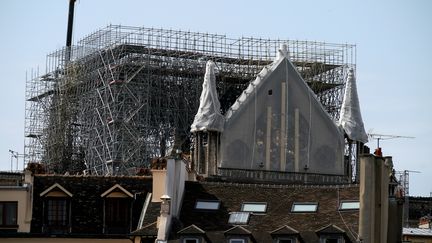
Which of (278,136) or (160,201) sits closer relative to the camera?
(160,201)

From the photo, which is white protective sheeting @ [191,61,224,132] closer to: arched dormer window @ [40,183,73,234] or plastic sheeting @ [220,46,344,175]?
plastic sheeting @ [220,46,344,175]

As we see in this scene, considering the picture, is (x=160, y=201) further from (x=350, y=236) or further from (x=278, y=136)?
(x=278, y=136)

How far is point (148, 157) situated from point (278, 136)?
19.7m

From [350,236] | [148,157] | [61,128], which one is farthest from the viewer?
[61,128]

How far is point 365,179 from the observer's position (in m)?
71.6

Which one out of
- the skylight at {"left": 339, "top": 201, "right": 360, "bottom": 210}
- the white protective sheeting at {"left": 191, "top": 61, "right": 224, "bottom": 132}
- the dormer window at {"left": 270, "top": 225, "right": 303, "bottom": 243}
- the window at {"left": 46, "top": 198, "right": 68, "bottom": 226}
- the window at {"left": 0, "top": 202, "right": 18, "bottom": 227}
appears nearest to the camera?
the dormer window at {"left": 270, "top": 225, "right": 303, "bottom": 243}

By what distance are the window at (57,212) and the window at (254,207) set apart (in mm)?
9368

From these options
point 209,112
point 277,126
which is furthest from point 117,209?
point 277,126

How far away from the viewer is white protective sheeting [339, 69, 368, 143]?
383ft

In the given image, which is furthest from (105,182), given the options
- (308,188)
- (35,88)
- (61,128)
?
(35,88)

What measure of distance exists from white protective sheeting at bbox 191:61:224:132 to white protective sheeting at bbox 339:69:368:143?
10422 mm

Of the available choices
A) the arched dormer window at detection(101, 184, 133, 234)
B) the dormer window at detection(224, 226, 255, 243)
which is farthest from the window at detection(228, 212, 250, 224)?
the arched dormer window at detection(101, 184, 133, 234)

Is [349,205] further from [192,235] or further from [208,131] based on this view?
[208,131]

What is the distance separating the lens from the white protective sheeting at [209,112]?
112 m
